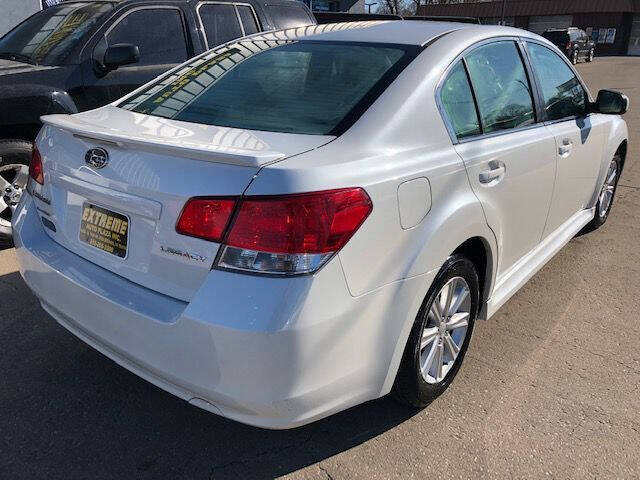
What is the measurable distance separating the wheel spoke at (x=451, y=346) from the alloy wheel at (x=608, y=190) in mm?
2760

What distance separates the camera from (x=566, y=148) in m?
3.50

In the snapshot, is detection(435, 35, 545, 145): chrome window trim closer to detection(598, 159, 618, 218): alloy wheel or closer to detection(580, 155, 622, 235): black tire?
detection(598, 159, 618, 218): alloy wheel

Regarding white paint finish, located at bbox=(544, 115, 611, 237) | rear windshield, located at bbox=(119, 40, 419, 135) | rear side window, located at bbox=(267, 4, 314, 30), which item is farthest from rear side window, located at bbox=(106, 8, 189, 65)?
white paint finish, located at bbox=(544, 115, 611, 237)

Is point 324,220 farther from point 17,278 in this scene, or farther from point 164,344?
point 17,278

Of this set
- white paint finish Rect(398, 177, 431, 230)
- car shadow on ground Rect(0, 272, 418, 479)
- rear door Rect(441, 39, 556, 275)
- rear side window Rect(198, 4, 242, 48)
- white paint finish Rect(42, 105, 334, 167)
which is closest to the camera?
white paint finish Rect(42, 105, 334, 167)

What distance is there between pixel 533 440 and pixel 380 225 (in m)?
1.24

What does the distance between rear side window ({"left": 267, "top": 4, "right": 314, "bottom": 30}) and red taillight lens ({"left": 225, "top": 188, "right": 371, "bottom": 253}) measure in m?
4.57

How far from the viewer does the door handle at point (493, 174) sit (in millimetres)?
2621

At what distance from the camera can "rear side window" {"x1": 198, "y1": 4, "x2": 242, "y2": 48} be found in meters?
5.37

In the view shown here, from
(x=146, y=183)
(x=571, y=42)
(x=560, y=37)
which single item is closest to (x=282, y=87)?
(x=146, y=183)

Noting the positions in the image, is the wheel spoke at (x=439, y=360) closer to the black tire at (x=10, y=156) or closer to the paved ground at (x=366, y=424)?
the paved ground at (x=366, y=424)

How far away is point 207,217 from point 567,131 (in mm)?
2537

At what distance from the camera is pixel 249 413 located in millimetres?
1966

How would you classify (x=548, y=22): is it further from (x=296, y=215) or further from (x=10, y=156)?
(x=296, y=215)
